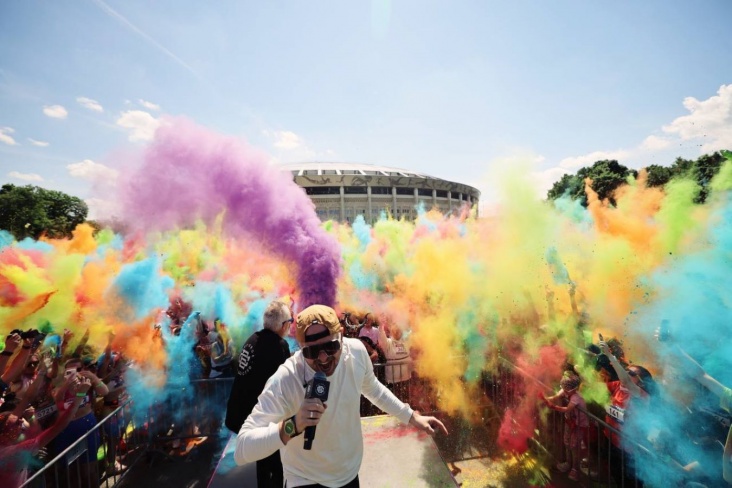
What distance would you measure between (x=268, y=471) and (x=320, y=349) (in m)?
1.82

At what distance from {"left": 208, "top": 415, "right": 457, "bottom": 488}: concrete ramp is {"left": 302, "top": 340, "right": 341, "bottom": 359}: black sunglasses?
5.65ft

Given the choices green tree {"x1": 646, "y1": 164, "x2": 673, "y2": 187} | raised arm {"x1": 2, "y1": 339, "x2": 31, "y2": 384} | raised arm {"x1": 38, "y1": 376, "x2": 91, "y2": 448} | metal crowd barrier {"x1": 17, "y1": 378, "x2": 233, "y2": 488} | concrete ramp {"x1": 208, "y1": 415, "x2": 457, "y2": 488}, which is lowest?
metal crowd barrier {"x1": 17, "y1": 378, "x2": 233, "y2": 488}

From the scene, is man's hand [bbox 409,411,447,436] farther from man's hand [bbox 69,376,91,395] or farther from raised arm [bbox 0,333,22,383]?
raised arm [bbox 0,333,22,383]

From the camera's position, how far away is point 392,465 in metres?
3.13

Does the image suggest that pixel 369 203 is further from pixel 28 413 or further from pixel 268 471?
pixel 268 471

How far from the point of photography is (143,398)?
190 inches

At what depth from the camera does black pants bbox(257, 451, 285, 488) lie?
2930 millimetres

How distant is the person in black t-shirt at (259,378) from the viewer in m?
2.90

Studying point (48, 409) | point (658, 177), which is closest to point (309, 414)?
point (48, 409)

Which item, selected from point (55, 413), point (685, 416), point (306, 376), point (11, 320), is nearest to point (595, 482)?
point (685, 416)

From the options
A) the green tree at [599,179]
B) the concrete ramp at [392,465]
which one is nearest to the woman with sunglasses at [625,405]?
the concrete ramp at [392,465]

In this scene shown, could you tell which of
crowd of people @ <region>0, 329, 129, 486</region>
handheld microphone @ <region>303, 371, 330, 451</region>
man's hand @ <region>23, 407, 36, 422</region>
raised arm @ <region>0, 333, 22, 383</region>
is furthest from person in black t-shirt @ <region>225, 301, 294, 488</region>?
raised arm @ <region>0, 333, 22, 383</region>

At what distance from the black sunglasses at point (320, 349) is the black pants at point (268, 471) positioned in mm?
1663

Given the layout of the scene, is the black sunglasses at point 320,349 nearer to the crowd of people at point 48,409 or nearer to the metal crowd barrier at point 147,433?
the crowd of people at point 48,409
